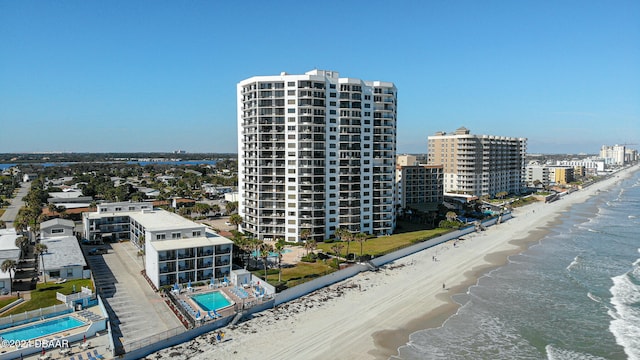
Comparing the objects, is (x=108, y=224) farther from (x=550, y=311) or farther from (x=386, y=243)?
(x=550, y=311)

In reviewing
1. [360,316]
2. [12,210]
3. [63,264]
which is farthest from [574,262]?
[12,210]

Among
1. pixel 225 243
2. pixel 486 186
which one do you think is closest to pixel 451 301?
pixel 225 243

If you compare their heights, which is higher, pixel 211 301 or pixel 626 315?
pixel 211 301

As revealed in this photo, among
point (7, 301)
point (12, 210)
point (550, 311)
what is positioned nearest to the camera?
point (7, 301)

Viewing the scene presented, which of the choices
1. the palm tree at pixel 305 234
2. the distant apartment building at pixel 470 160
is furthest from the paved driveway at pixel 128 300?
the distant apartment building at pixel 470 160

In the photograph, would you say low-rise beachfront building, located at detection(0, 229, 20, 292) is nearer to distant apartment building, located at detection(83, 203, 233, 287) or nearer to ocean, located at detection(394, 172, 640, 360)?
distant apartment building, located at detection(83, 203, 233, 287)
